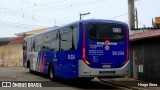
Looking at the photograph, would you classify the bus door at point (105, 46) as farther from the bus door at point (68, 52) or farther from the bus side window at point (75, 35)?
the bus door at point (68, 52)

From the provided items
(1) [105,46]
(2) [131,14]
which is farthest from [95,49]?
(2) [131,14]

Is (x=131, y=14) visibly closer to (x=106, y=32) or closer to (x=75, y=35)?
(x=106, y=32)

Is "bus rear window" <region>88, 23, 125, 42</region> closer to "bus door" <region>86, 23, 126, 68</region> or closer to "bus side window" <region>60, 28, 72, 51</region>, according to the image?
"bus door" <region>86, 23, 126, 68</region>

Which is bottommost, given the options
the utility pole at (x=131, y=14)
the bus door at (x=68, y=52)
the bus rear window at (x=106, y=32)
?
the bus door at (x=68, y=52)

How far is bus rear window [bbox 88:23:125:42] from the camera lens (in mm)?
16516

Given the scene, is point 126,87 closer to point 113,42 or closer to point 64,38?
point 113,42

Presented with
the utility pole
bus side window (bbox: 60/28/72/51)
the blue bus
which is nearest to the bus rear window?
the blue bus

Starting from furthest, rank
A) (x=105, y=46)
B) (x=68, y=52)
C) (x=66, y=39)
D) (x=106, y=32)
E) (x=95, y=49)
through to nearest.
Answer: (x=66, y=39), (x=68, y=52), (x=106, y=32), (x=105, y=46), (x=95, y=49)

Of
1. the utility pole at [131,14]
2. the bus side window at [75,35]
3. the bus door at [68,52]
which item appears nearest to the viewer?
the bus side window at [75,35]

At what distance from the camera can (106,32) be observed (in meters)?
16.8

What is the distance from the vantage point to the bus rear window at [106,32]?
16516 mm

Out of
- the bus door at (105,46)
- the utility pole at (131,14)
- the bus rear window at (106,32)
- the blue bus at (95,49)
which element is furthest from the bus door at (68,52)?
the utility pole at (131,14)

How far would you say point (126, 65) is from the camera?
55.9ft

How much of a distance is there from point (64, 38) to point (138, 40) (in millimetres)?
5117
